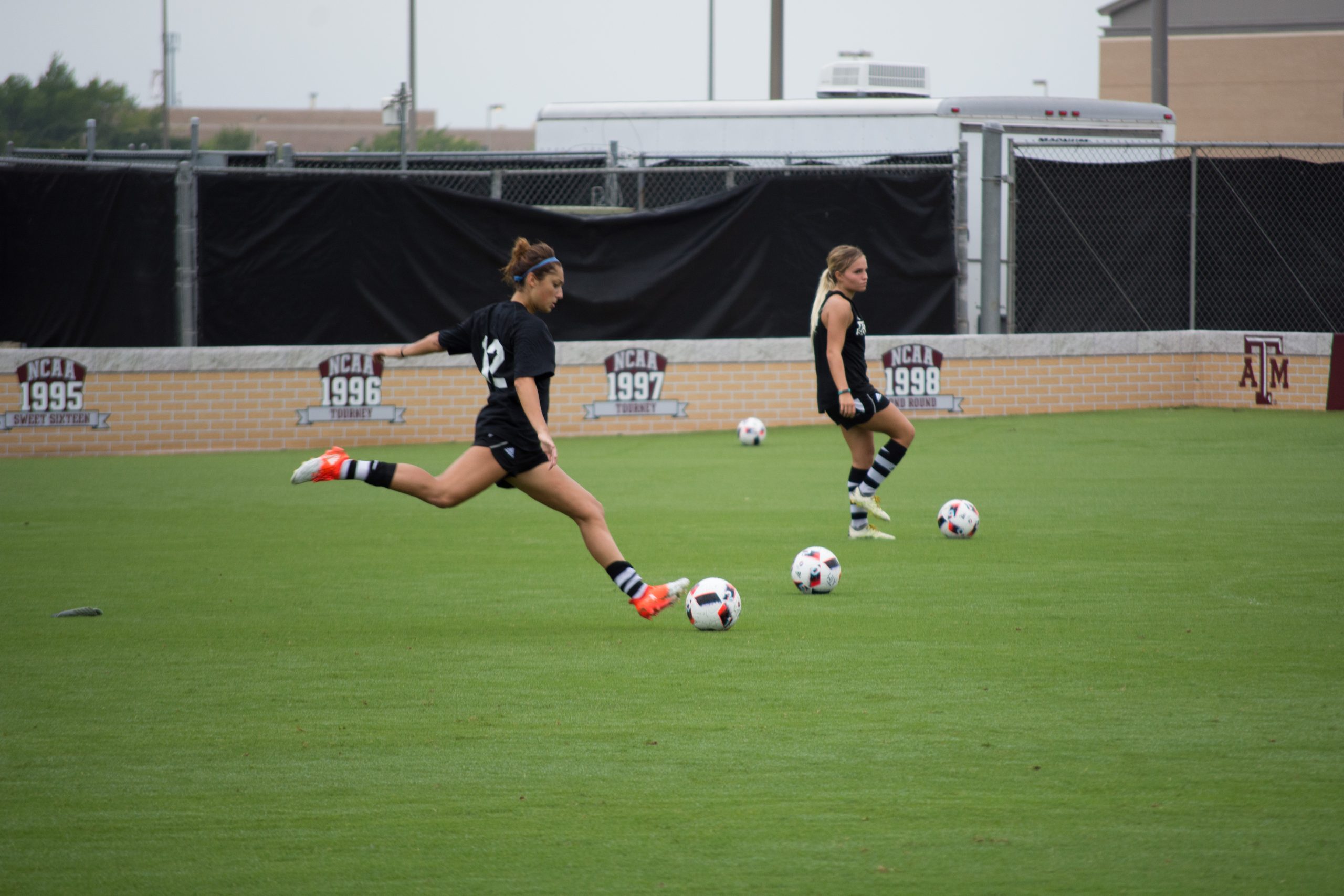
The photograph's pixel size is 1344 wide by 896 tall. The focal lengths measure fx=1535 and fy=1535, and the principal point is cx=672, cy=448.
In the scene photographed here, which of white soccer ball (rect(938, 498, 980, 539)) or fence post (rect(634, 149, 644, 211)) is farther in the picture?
fence post (rect(634, 149, 644, 211))

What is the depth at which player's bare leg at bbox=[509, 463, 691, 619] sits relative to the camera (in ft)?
24.4

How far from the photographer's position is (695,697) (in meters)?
5.96

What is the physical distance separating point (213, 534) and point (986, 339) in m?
10.2

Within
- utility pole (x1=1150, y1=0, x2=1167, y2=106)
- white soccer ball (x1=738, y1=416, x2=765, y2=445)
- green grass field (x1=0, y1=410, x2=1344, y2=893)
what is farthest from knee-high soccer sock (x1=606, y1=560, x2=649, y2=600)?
utility pole (x1=1150, y1=0, x2=1167, y2=106)

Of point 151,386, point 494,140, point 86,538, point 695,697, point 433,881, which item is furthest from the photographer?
point 494,140

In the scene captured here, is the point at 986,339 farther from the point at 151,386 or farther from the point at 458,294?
the point at 151,386

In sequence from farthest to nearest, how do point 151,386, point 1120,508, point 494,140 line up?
point 494,140 < point 151,386 < point 1120,508

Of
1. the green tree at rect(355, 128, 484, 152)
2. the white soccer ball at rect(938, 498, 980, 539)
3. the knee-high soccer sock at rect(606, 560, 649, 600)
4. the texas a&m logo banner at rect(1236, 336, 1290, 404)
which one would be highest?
the green tree at rect(355, 128, 484, 152)

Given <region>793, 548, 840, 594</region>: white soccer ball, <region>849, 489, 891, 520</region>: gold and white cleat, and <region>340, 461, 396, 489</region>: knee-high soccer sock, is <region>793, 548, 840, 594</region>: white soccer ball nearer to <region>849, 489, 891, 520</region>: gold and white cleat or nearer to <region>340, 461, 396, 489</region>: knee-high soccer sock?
<region>849, 489, 891, 520</region>: gold and white cleat

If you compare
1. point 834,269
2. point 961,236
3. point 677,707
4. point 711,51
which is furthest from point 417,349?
point 711,51

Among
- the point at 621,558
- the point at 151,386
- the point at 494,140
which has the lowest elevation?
the point at 621,558

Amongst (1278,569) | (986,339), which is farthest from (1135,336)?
(1278,569)

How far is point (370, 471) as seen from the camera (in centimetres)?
751

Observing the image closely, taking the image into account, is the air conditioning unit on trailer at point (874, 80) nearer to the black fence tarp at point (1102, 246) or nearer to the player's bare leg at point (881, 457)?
the black fence tarp at point (1102, 246)
